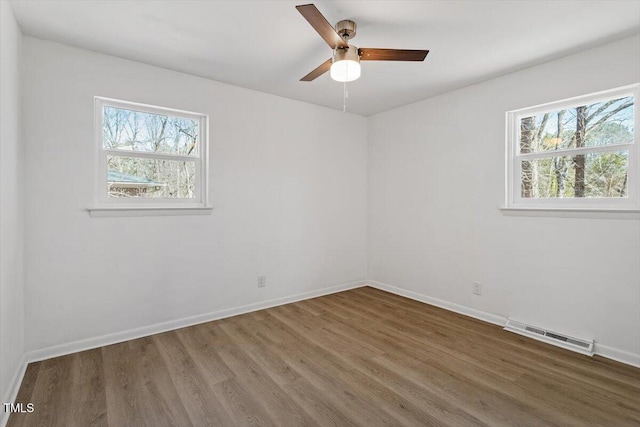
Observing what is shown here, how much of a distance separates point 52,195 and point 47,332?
1083mm

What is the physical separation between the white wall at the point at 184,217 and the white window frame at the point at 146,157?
2.9 inches

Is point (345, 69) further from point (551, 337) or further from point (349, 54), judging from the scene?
point (551, 337)

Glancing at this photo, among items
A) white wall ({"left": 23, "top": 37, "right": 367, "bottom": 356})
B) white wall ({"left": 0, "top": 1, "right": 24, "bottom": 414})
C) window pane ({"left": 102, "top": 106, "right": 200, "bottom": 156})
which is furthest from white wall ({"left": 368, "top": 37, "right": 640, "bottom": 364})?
white wall ({"left": 0, "top": 1, "right": 24, "bottom": 414})

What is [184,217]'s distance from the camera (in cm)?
316

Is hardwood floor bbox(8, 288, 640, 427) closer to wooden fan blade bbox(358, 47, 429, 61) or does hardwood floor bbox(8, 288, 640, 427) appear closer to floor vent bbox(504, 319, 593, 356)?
floor vent bbox(504, 319, 593, 356)

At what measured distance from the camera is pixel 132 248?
113 inches

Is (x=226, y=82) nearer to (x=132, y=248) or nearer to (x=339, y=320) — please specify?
(x=132, y=248)

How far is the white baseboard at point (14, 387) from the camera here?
5.80ft

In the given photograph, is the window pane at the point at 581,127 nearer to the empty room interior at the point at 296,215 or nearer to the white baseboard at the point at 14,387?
the empty room interior at the point at 296,215

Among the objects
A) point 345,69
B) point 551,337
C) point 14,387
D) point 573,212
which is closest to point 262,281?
point 14,387

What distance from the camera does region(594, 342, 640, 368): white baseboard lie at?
2.42 m

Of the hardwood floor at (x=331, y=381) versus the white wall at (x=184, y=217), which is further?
the white wall at (x=184, y=217)

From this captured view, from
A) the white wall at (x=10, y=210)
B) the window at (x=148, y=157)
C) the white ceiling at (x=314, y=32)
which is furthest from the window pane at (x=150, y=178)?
the white ceiling at (x=314, y=32)

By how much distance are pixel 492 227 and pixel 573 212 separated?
0.70m
